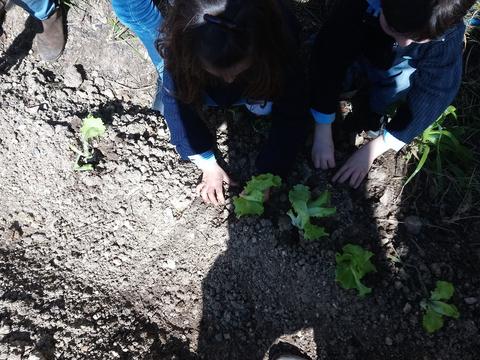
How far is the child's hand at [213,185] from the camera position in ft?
7.14

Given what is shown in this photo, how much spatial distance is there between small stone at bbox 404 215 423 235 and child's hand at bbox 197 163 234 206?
0.89 metres

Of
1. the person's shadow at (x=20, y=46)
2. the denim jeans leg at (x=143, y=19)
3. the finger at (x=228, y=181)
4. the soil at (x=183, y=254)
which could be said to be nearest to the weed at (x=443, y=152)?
the soil at (x=183, y=254)

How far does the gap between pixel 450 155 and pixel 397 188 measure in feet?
1.19

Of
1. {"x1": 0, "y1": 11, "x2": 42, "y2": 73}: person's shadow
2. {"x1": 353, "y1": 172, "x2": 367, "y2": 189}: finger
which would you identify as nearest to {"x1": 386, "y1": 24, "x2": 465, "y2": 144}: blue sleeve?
{"x1": 353, "y1": 172, "x2": 367, "y2": 189}: finger

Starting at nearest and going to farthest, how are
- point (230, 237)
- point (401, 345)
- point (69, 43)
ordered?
point (401, 345)
point (230, 237)
point (69, 43)

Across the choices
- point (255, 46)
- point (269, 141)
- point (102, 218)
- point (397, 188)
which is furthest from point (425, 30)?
point (102, 218)

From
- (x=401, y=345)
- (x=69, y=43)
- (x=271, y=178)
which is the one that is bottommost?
(x=401, y=345)

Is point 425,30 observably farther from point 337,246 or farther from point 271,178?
point 337,246

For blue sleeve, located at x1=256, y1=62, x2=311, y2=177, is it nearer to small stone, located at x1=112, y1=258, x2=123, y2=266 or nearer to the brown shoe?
small stone, located at x1=112, y1=258, x2=123, y2=266

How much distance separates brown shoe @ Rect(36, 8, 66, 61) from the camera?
2537 millimetres

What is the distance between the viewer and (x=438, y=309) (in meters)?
1.97

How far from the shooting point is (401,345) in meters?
2.01

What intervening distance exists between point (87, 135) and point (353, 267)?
55.4 inches

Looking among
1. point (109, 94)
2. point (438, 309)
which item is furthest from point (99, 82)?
point (438, 309)
